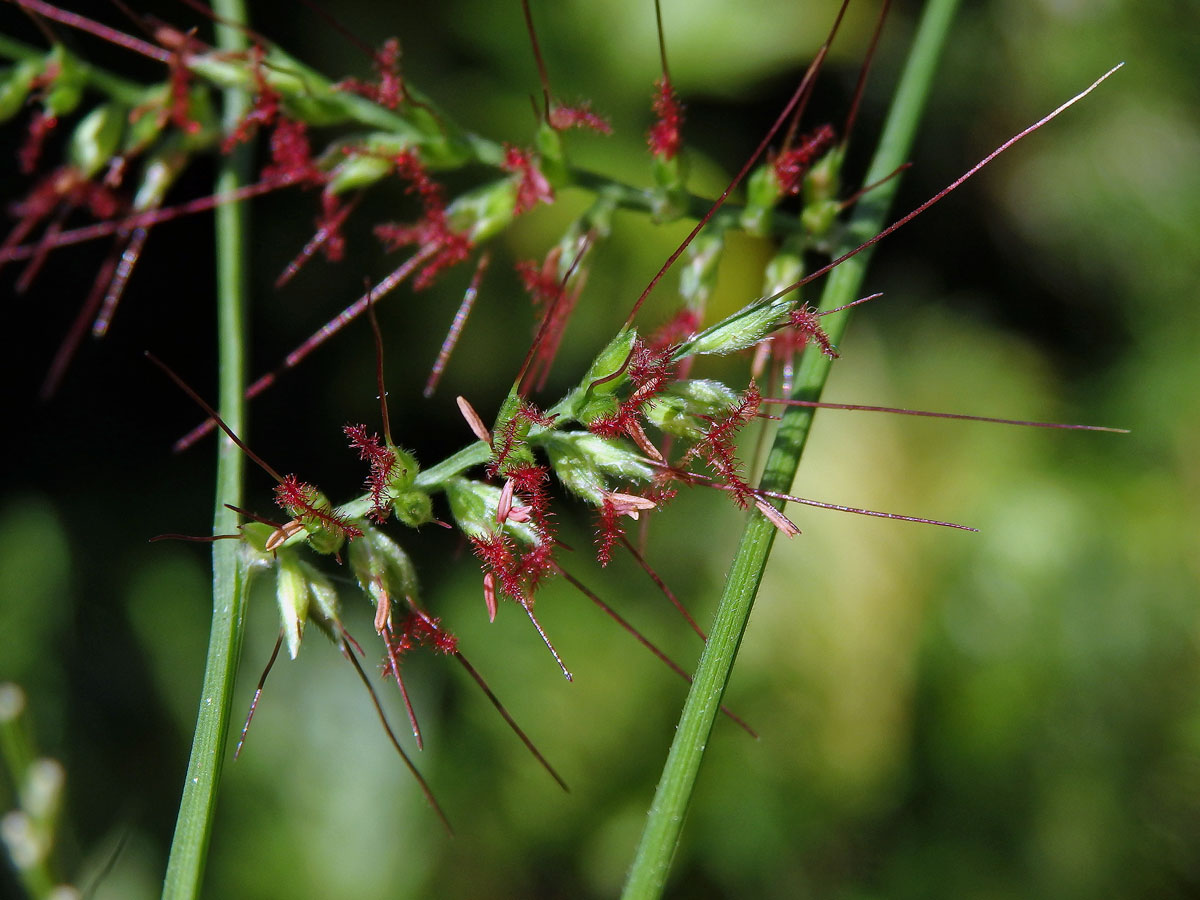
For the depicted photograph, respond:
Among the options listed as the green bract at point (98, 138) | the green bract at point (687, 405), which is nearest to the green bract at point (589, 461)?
the green bract at point (687, 405)

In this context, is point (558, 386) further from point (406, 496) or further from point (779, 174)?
point (406, 496)

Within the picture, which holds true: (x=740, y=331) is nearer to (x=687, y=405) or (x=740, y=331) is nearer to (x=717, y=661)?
(x=687, y=405)

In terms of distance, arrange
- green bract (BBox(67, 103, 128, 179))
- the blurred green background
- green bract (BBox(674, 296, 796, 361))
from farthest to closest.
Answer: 1. the blurred green background
2. green bract (BBox(67, 103, 128, 179))
3. green bract (BBox(674, 296, 796, 361))

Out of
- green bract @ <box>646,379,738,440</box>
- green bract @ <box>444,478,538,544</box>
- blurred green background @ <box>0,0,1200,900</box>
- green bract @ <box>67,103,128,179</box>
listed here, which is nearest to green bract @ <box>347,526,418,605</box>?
green bract @ <box>444,478,538,544</box>

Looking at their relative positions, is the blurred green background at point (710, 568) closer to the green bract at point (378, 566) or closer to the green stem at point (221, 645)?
the green stem at point (221, 645)

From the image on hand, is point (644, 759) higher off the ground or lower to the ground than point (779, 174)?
lower

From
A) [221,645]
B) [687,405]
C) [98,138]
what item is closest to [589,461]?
[687,405]

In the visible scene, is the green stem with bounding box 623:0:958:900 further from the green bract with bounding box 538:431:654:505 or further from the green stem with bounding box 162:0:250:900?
the green stem with bounding box 162:0:250:900

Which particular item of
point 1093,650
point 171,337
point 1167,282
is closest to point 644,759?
point 1093,650
